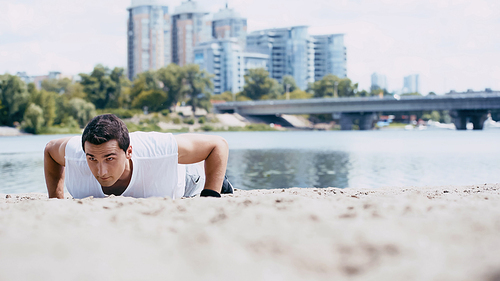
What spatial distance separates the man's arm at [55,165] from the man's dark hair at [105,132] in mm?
652

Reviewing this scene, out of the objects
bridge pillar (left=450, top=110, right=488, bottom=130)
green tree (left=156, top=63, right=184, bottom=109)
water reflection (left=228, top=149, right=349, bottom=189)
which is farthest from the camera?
green tree (left=156, top=63, right=184, bottom=109)

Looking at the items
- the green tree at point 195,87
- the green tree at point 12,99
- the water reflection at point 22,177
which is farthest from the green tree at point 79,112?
the water reflection at point 22,177

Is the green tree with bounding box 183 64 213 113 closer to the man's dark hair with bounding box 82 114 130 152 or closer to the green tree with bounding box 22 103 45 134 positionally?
the green tree with bounding box 22 103 45 134

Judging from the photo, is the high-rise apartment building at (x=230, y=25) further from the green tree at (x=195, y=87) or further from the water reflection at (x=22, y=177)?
the water reflection at (x=22, y=177)

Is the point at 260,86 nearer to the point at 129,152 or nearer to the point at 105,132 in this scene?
the point at 129,152

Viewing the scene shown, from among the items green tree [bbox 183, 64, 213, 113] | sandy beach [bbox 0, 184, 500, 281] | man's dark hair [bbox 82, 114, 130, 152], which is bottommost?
sandy beach [bbox 0, 184, 500, 281]

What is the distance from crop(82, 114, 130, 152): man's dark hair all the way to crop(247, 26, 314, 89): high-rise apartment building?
153649 millimetres

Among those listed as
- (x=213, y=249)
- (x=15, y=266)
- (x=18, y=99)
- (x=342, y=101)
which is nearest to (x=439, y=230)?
(x=213, y=249)

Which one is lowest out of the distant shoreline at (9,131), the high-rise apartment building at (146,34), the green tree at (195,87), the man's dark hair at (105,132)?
the distant shoreline at (9,131)

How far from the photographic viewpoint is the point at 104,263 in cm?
191

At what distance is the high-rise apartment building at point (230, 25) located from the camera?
6767 inches

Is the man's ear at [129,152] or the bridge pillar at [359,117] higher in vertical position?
the man's ear at [129,152]

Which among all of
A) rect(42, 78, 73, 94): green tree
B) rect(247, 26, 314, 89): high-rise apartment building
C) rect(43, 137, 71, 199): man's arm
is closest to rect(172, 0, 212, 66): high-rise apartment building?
rect(247, 26, 314, 89): high-rise apartment building

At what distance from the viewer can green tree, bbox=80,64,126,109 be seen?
75863 millimetres
